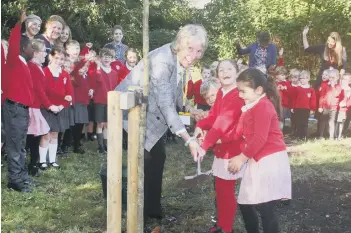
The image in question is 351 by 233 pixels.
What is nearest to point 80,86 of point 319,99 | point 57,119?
point 57,119

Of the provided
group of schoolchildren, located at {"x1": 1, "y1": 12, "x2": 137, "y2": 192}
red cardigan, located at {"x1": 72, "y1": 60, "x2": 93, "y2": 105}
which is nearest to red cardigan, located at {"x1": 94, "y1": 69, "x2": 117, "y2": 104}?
group of schoolchildren, located at {"x1": 1, "y1": 12, "x2": 137, "y2": 192}

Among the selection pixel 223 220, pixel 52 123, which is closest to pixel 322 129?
pixel 52 123

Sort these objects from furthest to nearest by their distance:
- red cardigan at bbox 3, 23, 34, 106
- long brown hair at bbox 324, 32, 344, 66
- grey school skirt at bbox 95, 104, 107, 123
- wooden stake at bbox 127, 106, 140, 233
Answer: long brown hair at bbox 324, 32, 344, 66 → grey school skirt at bbox 95, 104, 107, 123 → red cardigan at bbox 3, 23, 34, 106 → wooden stake at bbox 127, 106, 140, 233

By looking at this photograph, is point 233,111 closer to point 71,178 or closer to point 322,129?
point 71,178

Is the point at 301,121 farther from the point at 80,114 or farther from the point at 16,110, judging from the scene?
the point at 16,110

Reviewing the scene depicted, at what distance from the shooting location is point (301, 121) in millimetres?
10422

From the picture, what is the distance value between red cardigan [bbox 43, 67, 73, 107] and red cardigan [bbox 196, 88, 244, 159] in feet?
10.3

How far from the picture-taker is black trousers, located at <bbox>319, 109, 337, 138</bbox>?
10102 millimetres

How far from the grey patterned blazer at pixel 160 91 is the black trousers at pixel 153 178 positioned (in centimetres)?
28

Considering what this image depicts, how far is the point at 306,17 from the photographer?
688 inches

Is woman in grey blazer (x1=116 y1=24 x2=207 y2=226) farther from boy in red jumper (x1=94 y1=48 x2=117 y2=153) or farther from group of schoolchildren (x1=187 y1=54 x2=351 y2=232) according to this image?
boy in red jumper (x1=94 y1=48 x2=117 y2=153)

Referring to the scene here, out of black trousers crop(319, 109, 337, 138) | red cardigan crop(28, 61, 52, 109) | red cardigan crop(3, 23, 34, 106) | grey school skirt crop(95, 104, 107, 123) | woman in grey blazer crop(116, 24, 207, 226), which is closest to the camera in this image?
woman in grey blazer crop(116, 24, 207, 226)

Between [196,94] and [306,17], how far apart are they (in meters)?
9.52

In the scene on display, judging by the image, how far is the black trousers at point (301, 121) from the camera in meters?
10.3
